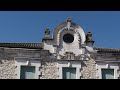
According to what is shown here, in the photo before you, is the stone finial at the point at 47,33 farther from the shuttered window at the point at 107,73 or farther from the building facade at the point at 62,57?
the shuttered window at the point at 107,73

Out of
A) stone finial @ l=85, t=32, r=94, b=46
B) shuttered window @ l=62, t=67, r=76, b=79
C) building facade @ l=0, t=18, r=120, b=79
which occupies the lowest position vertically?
shuttered window @ l=62, t=67, r=76, b=79

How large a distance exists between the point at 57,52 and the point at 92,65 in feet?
5.62

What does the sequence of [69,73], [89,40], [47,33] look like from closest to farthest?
1. [69,73]
2. [47,33]
3. [89,40]

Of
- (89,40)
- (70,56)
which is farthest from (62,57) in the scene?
(89,40)

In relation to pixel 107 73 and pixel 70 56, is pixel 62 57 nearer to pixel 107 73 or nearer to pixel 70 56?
pixel 70 56

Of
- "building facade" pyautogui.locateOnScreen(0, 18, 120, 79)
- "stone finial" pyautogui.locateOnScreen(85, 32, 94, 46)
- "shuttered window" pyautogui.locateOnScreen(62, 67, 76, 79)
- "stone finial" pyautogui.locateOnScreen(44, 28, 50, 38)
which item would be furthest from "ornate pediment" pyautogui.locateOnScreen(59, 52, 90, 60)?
"stone finial" pyautogui.locateOnScreen(44, 28, 50, 38)

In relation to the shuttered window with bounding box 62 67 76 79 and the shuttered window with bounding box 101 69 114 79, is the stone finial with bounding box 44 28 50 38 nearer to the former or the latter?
the shuttered window with bounding box 62 67 76 79

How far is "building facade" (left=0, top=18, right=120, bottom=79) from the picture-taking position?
14.8 metres

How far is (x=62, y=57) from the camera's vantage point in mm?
15406

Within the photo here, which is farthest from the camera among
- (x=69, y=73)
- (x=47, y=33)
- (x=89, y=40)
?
(x=89, y=40)

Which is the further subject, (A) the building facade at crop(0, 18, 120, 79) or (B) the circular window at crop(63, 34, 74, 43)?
(B) the circular window at crop(63, 34, 74, 43)

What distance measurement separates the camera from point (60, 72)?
14992 millimetres
